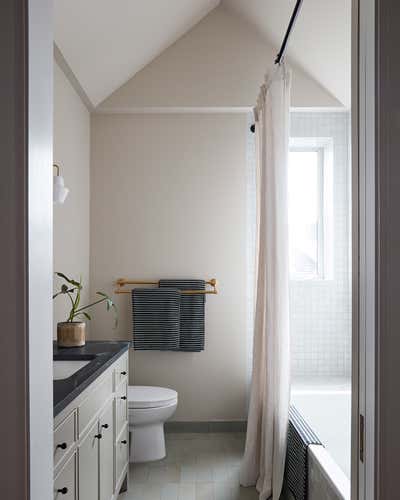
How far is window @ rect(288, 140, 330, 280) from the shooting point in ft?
13.5

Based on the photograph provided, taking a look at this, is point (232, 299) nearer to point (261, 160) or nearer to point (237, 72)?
point (261, 160)

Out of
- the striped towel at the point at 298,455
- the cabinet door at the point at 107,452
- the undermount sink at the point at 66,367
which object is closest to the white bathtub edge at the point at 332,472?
the striped towel at the point at 298,455

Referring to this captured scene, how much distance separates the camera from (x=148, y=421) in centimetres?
325

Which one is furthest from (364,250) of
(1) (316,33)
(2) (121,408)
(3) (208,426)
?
(3) (208,426)

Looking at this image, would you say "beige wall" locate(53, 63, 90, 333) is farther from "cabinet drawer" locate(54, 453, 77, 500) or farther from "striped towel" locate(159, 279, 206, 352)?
"cabinet drawer" locate(54, 453, 77, 500)

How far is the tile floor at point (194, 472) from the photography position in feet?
9.49

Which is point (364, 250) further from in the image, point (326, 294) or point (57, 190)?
point (326, 294)

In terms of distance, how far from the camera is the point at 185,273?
155 inches

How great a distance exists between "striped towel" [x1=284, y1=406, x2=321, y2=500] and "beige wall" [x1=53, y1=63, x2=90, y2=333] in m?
1.41

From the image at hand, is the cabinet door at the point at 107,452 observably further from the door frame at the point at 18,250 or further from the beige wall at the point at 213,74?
the beige wall at the point at 213,74

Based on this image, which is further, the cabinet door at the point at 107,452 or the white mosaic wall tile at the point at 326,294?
the white mosaic wall tile at the point at 326,294

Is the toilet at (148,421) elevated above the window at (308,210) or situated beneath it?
situated beneath

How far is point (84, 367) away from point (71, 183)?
1.56m

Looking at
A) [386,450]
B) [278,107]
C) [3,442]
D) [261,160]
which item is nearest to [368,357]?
[386,450]
